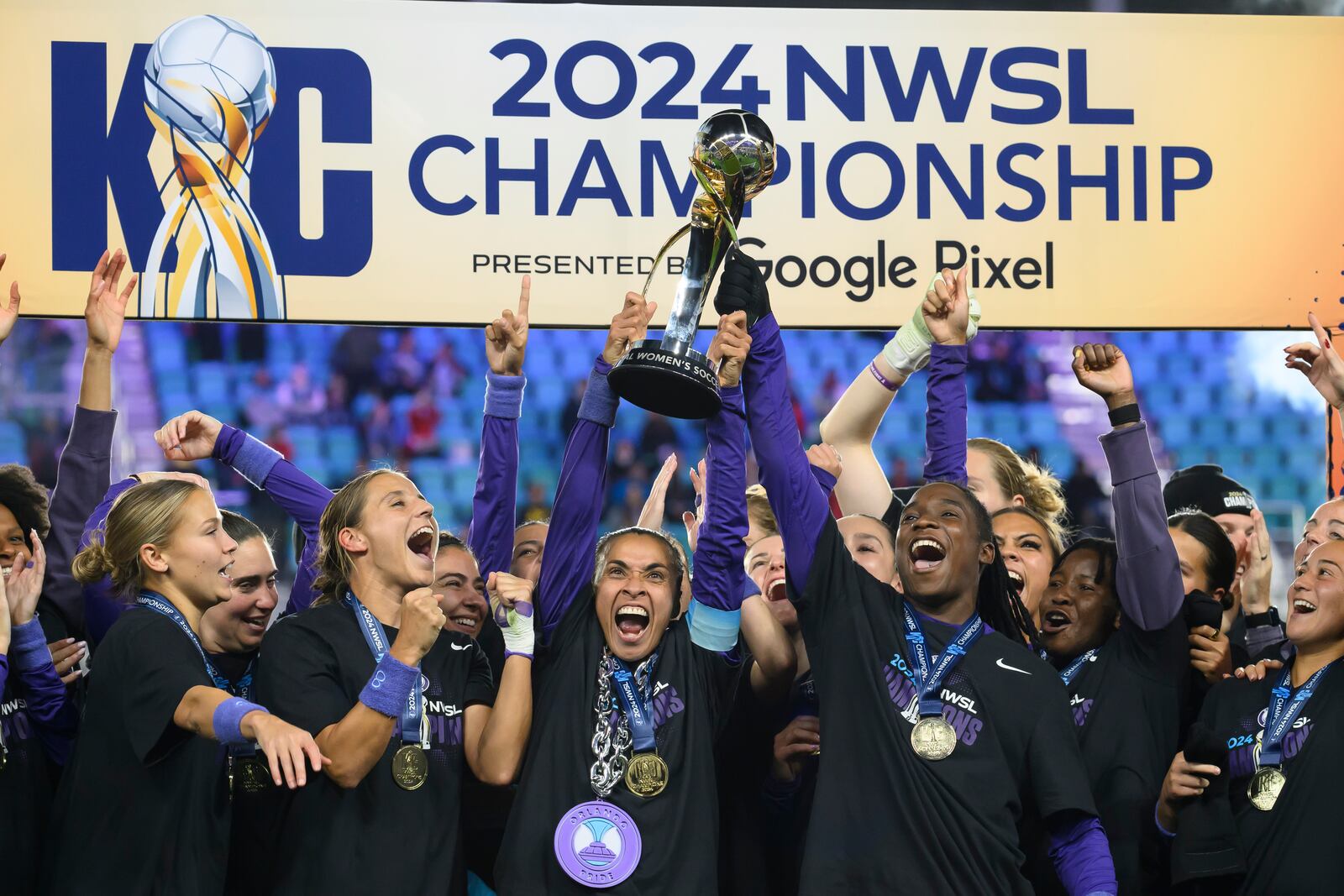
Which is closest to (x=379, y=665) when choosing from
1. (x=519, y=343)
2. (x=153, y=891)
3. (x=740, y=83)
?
(x=153, y=891)

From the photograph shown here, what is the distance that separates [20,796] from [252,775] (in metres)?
0.54

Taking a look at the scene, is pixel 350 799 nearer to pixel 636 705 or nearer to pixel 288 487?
pixel 636 705

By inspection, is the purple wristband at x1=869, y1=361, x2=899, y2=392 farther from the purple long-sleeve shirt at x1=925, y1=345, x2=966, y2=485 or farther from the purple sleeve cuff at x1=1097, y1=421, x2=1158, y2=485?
the purple sleeve cuff at x1=1097, y1=421, x2=1158, y2=485

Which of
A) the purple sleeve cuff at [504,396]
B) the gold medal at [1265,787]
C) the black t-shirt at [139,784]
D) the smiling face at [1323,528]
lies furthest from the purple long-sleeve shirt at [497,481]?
the smiling face at [1323,528]

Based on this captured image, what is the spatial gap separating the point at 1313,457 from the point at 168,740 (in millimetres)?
4254

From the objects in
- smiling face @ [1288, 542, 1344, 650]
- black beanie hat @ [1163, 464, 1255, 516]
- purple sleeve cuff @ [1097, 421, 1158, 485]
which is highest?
purple sleeve cuff @ [1097, 421, 1158, 485]

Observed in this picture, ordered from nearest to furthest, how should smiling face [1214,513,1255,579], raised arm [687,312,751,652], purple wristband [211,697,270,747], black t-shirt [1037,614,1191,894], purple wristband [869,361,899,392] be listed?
purple wristband [211,697,270,747] < raised arm [687,312,751,652] < black t-shirt [1037,614,1191,894] < purple wristband [869,361,899,392] < smiling face [1214,513,1255,579]

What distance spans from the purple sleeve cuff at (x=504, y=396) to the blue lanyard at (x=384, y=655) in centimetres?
66

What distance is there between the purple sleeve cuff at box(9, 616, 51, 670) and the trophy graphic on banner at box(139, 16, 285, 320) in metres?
1.98

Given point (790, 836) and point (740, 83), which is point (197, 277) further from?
point (790, 836)

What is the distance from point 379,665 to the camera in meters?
3.29

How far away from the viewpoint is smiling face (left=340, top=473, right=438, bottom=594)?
3701mm

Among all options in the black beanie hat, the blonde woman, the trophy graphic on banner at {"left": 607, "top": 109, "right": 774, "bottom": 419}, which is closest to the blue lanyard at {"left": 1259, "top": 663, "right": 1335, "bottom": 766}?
the trophy graphic on banner at {"left": 607, "top": 109, "right": 774, "bottom": 419}

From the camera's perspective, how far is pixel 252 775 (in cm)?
365
